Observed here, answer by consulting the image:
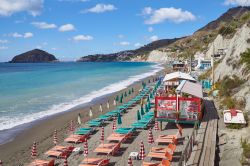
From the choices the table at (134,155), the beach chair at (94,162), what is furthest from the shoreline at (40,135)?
the table at (134,155)

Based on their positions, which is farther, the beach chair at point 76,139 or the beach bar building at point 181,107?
the beach bar building at point 181,107

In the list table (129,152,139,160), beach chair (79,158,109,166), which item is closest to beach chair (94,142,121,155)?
beach chair (79,158,109,166)

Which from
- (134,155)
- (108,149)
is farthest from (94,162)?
(134,155)

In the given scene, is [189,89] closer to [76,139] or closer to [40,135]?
[76,139]

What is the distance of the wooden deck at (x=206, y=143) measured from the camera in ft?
39.3

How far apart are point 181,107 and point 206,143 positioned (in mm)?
5005

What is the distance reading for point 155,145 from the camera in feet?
54.5

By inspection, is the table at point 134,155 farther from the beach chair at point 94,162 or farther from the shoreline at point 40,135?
the shoreline at point 40,135

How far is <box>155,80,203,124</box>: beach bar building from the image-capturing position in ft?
61.7

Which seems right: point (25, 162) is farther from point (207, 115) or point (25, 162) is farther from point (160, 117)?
point (207, 115)

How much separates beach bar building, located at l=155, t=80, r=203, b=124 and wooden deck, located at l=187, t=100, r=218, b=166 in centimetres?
85

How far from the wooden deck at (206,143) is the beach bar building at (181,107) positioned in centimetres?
85

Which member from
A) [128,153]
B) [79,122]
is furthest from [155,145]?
[79,122]

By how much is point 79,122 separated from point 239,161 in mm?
14604
